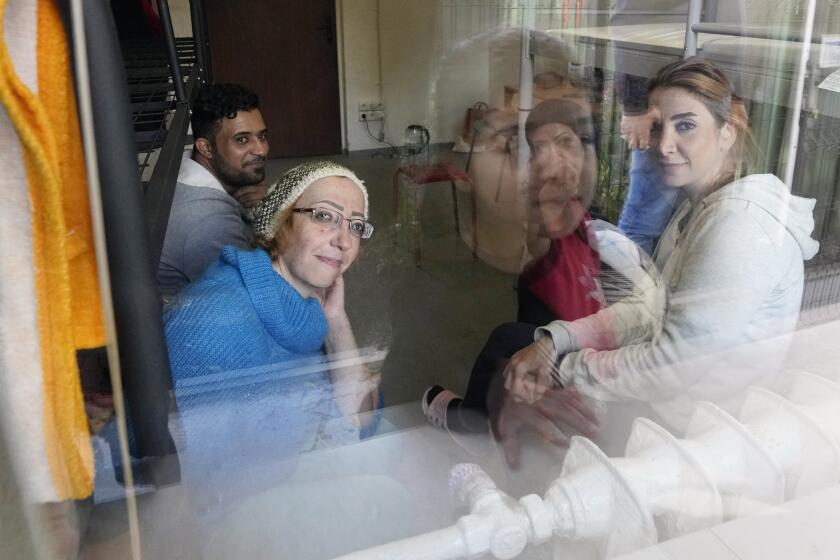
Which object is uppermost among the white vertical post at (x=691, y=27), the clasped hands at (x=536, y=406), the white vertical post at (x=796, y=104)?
the white vertical post at (x=691, y=27)

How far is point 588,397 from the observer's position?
1.03 metres

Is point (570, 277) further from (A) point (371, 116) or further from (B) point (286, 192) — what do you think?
(A) point (371, 116)

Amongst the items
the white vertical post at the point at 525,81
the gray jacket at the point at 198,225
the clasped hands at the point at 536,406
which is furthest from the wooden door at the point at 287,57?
the clasped hands at the point at 536,406

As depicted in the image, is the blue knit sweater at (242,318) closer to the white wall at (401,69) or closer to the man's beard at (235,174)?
the man's beard at (235,174)

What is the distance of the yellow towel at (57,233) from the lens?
393mm

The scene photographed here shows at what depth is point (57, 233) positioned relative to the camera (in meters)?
0.41

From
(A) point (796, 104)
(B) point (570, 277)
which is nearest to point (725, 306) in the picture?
(B) point (570, 277)

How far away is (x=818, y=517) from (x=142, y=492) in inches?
25.0

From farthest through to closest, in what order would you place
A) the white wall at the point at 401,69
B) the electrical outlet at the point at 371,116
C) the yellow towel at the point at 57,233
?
1. the electrical outlet at the point at 371,116
2. the white wall at the point at 401,69
3. the yellow towel at the point at 57,233

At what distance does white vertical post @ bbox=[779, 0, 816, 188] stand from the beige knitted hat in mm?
694

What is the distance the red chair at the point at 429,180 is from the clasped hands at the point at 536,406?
1.01 metres

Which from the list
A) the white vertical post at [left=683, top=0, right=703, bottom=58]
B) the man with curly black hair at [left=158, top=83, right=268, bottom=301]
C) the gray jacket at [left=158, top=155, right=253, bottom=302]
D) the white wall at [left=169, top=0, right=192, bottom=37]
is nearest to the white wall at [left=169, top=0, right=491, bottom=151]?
the white wall at [left=169, top=0, right=192, bottom=37]

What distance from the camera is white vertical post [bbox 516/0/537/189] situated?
5.74ft

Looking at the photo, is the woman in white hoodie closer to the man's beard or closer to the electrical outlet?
the man's beard
